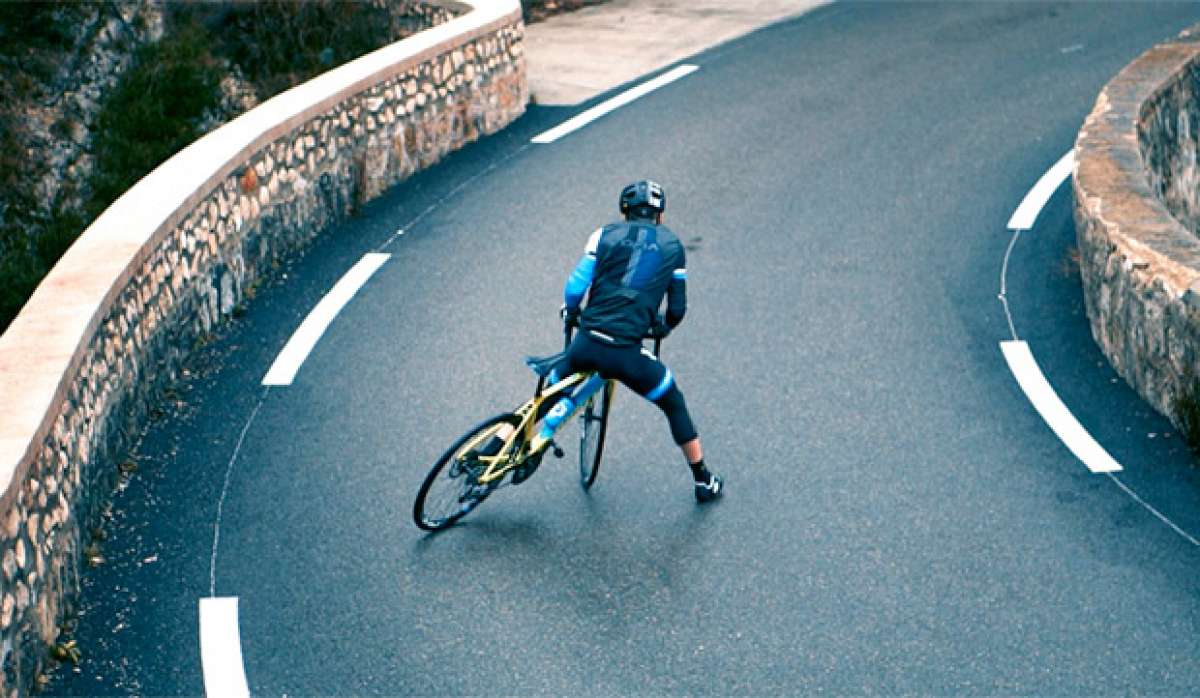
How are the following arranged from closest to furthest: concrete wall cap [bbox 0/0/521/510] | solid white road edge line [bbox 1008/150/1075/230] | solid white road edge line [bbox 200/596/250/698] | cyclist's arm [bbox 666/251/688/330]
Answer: solid white road edge line [bbox 200/596/250/698]
concrete wall cap [bbox 0/0/521/510]
cyclist's arm [bbox 666/251/688/330]
solid white road edge line [bbox 1008/150/1075/230]

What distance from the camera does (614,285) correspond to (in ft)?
26.4

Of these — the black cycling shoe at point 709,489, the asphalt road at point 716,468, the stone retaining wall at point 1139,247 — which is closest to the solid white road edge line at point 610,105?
the asphalt road at point 716,468

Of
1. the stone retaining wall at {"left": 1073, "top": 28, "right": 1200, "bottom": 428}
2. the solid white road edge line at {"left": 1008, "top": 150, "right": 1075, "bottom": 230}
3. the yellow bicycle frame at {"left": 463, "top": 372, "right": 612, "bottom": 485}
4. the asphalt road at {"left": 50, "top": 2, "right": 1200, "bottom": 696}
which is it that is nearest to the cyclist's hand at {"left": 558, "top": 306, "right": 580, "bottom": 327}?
the yellow bicycle frame at {"left": 463, "top": 372, "right": 612, "bottom": 485}

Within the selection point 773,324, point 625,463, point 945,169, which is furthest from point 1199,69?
point 625,463

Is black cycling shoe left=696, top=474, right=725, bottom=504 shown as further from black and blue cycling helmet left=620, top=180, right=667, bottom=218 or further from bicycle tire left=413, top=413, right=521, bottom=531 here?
black and blue cycling helmet left=620, top=180, right=667, bottom=218

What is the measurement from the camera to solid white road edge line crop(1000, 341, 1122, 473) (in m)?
9.06

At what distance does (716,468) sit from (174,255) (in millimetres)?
3926

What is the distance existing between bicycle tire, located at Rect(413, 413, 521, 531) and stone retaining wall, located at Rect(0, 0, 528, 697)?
5.88 feet

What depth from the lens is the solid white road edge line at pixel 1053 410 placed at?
29.7 feet

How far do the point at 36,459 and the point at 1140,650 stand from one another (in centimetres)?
534

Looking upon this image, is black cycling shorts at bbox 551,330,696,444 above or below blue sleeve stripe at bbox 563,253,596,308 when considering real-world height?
below

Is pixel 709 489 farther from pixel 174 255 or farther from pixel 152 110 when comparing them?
pixel 152 110

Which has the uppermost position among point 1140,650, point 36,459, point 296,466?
point 36,459

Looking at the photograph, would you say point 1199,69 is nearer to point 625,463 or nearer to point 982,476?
point 982,476
